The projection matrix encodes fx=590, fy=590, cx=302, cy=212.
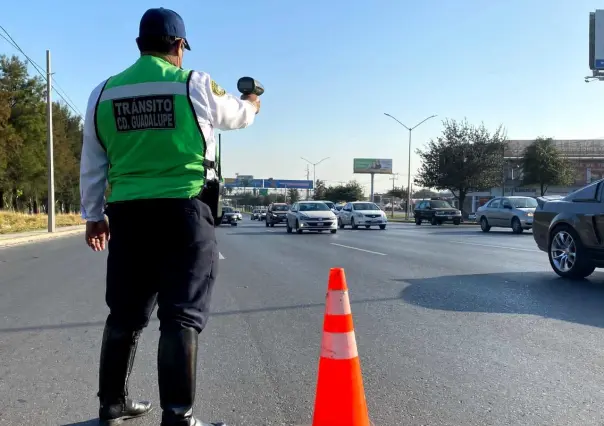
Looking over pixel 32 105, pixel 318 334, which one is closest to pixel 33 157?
pixel 32 105

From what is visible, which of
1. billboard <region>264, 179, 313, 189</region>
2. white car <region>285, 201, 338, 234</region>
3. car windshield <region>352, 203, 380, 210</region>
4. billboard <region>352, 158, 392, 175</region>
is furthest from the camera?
billboard <region>264, 179, 313, 189</region>

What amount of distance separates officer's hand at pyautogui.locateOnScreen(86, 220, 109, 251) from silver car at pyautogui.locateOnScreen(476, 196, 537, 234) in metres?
21.8

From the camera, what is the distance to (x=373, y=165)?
99.4 meters

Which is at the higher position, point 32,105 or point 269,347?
point 32,105

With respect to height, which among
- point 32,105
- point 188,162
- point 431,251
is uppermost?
point 32,105

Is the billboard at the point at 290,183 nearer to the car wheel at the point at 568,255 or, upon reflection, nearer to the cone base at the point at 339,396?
the car wheel at the point at 568,255

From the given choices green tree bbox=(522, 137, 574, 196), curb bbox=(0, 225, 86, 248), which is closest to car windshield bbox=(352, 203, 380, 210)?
curb bbox=(0, 225, 86, 248)

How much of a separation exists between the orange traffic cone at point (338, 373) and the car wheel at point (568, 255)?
6.41 m

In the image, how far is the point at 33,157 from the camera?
39844mm

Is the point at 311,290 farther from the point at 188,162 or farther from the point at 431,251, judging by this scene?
the point at 431,251

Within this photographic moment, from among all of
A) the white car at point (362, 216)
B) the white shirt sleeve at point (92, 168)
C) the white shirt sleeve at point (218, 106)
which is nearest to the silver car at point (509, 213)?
the white car at point (362, 216)

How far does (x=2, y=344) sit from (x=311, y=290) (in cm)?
393

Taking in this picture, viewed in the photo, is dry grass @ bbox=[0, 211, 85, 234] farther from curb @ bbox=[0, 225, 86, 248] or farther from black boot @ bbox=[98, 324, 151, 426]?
black boot @ bbox=[98, 324, 151, 426]

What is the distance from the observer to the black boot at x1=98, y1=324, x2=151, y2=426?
2.92 metres
